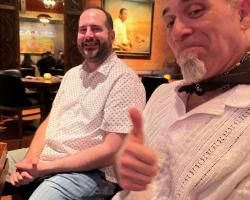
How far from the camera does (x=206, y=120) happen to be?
0.91m

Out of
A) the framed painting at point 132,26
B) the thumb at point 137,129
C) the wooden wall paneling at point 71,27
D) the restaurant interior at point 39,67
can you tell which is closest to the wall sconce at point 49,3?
the restaurant interior at point 39,67

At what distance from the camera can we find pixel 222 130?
0.86m

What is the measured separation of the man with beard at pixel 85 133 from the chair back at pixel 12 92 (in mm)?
2338

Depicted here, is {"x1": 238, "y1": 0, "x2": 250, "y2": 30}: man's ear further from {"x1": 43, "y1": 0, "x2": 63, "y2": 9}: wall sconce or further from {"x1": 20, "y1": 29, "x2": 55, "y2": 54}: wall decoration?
{"x1": 20, "y1": 29, "x2": 55, "y2": 54}: wall decoration

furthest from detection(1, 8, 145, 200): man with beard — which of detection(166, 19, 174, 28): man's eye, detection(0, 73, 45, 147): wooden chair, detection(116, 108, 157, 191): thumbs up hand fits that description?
detection(0, 73, 45, 147): wooden chair

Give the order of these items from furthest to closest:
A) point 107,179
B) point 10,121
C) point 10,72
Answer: point 10,121
point 10,72
point 107,179

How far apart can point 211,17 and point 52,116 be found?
1.30 meters

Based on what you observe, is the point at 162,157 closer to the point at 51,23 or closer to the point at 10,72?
the point at 10,72

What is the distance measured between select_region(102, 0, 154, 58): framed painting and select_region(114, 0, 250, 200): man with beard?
14.7ft

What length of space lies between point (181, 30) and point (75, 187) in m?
0.99

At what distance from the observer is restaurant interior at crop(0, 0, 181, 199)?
13.8 feet

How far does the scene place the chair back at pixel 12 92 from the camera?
4137 mm

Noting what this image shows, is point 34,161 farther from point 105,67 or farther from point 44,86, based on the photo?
point 44,86

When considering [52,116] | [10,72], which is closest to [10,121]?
[10,72]
